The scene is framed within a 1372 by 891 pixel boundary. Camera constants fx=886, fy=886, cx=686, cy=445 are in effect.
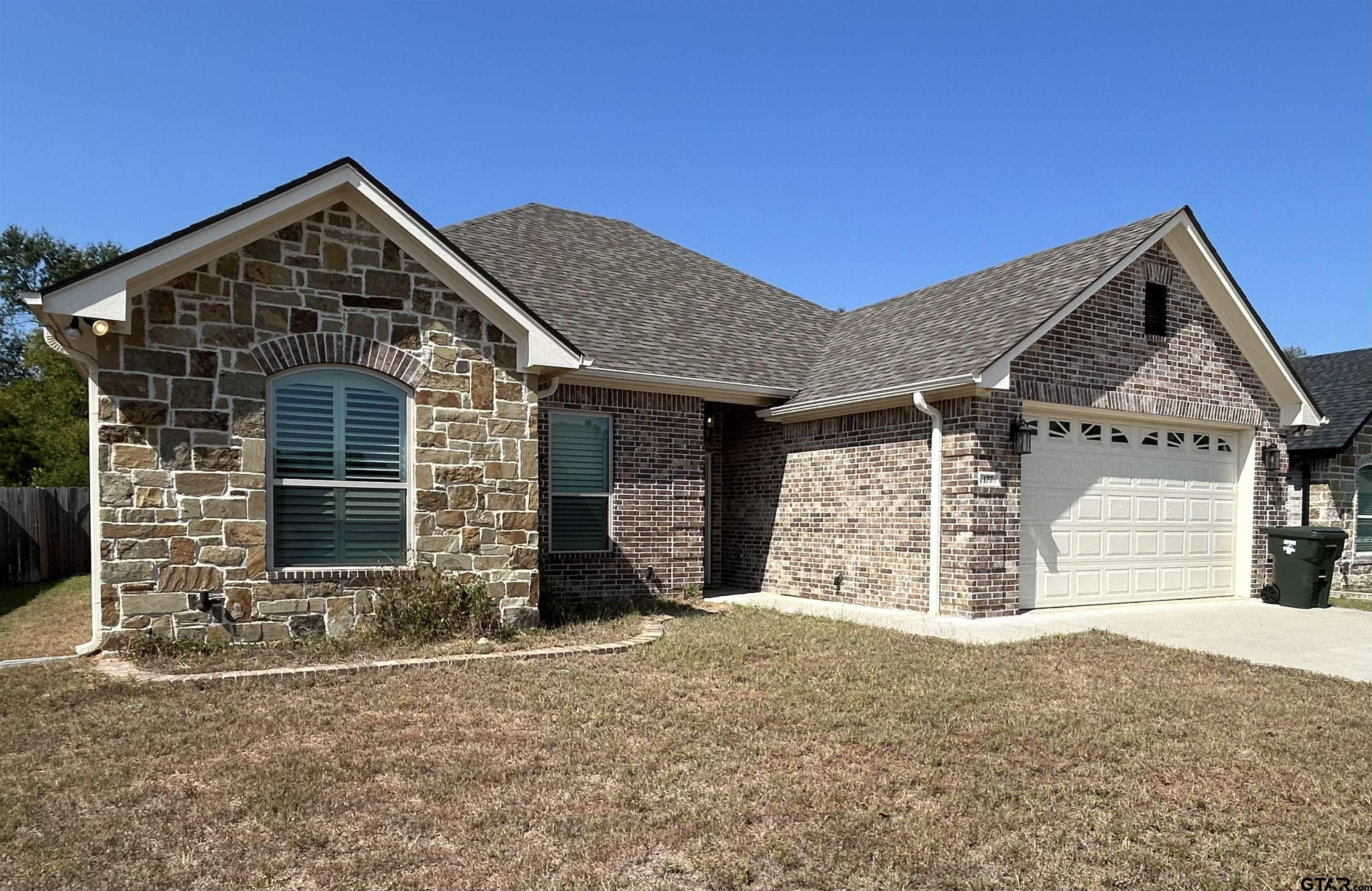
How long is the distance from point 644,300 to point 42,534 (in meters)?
12.0

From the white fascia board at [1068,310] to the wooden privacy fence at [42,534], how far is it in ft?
50.0

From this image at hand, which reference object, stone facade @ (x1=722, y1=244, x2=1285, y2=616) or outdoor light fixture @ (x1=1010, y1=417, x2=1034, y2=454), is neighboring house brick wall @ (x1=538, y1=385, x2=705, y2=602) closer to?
stone facade @ (x1=722, y1=244, x2=1285, y2=616)

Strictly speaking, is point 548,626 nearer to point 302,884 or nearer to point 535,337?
point 535,337

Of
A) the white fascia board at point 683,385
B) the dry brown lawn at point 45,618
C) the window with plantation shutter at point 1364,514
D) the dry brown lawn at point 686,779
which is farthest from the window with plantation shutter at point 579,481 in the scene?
the window with plantation shutter at point 1364,514

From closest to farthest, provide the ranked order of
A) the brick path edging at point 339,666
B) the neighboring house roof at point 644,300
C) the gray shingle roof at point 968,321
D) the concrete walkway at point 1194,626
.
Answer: the brick path edging at point 339,666
the concrete walkway at point 1194,626
the gray shingle roof at point 968,321
the neighboring house roof at point 644,300

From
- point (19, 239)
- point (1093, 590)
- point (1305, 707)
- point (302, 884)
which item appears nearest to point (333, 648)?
point (302, 884)

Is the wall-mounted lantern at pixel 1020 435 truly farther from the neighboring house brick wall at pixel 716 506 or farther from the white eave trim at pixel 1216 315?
the neighboring house brick wall at pixel 716 506

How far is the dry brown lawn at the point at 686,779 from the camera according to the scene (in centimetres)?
404

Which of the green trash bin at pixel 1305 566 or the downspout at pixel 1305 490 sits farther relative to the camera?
the downspout at pixel 1305 490

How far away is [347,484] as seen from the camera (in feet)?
29.3

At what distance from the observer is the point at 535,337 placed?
963 centimetres

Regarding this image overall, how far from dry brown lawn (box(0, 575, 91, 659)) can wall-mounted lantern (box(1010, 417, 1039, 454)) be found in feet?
35.2

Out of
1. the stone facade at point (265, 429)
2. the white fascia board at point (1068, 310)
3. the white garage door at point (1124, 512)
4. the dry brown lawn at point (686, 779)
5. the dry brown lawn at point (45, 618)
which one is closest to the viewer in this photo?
the dry brown lawn at point (686, 779)

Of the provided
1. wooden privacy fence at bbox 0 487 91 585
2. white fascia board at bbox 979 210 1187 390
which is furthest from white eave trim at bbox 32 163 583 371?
wooden privacy fence at bbox 0 487 91 585
